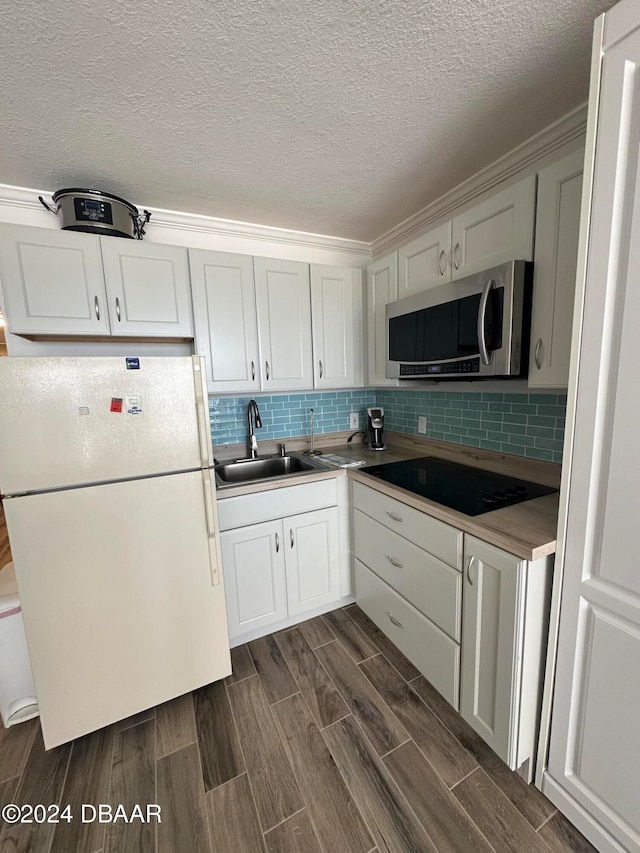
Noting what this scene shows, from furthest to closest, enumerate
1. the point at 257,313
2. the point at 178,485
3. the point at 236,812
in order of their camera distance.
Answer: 1. the point at 257,313
2. the point at 178,485
3. the point at 236,812

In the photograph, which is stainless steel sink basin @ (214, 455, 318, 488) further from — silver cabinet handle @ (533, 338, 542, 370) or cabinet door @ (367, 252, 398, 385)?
silver cabinet handle @ (533, 338, 542, 370)

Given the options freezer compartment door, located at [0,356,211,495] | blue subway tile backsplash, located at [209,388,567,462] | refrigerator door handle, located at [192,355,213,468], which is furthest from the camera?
blue subway tile backsplash, located at [209,388,567,462]

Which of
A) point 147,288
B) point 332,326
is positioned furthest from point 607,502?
point 147,288

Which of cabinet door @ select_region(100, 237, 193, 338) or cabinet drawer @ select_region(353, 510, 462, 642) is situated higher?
cabinet door @ select_region(100, 237, 193, 338)

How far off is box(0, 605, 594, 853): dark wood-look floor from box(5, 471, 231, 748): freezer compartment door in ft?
0.45

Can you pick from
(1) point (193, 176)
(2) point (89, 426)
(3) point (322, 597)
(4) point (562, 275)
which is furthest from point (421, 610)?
(1) point (193, 176)

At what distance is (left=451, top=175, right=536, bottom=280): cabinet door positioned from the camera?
1282 mm

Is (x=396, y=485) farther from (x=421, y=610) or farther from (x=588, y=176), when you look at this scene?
(x=588, y=176)

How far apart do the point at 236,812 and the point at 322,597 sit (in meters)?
0.98

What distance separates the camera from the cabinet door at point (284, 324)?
2021 mm

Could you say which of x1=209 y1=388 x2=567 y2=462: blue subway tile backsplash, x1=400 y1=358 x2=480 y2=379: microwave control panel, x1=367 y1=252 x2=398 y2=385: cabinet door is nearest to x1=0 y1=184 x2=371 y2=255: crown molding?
x1=367 y1=252 x2=398 y2=385: cabinet door

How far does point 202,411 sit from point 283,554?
95 centimetres

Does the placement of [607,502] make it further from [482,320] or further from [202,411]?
[202,411]

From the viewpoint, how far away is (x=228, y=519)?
1740 millimetres
